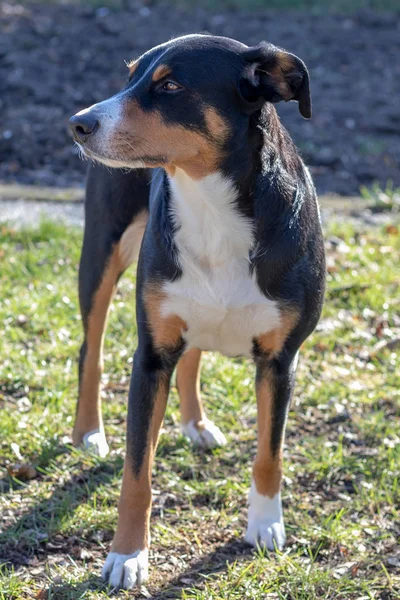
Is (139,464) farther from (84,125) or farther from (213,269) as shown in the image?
(84,125)

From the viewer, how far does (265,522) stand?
3811 mm

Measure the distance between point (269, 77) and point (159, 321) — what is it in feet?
3.09

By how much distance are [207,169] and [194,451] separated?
1562mm

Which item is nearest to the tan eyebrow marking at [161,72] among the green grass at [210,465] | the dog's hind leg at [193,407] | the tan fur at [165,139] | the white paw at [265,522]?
the tan fur at [165,139]

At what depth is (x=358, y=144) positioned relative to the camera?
27.4 feet

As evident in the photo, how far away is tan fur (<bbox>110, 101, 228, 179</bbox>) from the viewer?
3242mm

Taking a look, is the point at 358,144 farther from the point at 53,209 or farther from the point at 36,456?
the point at 36,456

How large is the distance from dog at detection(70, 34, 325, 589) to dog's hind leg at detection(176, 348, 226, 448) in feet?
2.12

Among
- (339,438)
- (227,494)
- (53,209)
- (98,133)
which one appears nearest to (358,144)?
(53,209)

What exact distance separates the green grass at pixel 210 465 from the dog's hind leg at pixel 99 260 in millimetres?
143

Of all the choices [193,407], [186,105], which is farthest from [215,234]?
[193,407]

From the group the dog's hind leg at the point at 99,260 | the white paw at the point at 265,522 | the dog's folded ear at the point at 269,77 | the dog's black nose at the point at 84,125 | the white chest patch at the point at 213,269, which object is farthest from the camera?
the dog's hind leg at the point at 99,260

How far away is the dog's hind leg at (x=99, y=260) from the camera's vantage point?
427 centimetres

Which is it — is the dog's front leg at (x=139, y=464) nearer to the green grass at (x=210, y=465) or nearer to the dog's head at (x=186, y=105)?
the green grass at (x=210, y=465)
